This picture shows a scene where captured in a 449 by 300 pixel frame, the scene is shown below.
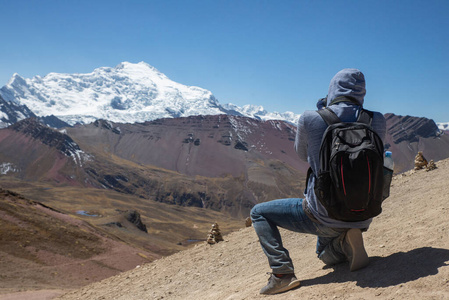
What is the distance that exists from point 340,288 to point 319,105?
2.12m

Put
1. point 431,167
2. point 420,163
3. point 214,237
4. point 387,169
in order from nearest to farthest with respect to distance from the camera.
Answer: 1. point 387,169
2. point 214,237
3. point 431,167
4. point 420,163

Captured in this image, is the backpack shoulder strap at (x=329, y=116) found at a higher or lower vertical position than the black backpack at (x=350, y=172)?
higher

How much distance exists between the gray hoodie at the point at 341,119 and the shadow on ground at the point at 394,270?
583mm

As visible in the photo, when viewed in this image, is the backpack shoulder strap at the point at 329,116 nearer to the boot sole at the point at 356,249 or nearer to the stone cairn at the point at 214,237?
the boot sole at the point at 356,249

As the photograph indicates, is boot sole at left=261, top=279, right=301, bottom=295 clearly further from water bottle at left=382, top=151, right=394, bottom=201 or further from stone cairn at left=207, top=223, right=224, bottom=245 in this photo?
stone cairn at left=207, top=223, right=224, bottom=245

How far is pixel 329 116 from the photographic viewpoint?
4.41 m

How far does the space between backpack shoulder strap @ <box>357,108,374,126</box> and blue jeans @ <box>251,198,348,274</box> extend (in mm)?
1196

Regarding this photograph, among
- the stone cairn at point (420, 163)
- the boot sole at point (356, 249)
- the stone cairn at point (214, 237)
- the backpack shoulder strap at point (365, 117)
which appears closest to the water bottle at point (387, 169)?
the backpack shoulder strap at point (365, 117)

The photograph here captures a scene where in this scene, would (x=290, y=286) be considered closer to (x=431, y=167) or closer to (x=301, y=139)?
(x=301, y=139)

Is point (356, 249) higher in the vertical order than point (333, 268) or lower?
higher

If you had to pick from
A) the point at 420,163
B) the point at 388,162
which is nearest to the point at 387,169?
the point at 388,162

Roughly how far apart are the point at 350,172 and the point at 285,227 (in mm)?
1424

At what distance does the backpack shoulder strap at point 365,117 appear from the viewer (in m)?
4.43

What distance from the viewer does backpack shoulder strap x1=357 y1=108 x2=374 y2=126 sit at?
4.43 metres
